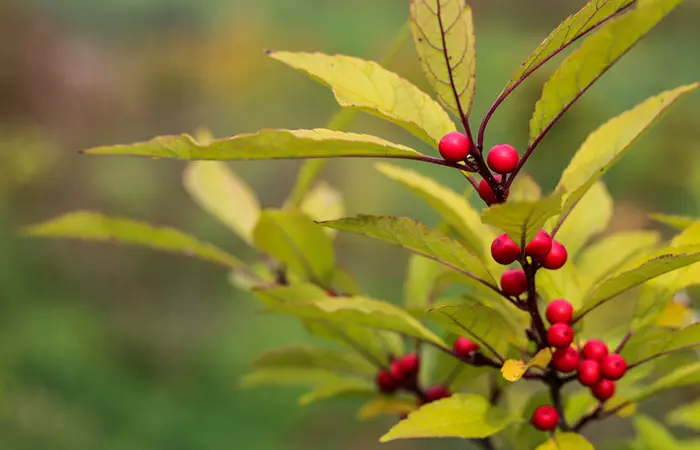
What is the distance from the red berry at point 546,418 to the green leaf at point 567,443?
0.01m

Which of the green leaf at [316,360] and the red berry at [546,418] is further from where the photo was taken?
the green leaf at [316,360]

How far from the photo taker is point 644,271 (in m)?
0.49

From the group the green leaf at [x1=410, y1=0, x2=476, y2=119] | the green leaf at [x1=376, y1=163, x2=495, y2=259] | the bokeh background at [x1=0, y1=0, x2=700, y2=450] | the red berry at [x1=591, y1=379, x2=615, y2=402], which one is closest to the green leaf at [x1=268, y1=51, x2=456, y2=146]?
the green leaf at [x1=410, y1=0, x2=476, y2=119]

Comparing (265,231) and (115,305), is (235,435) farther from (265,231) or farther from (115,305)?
(265,231)

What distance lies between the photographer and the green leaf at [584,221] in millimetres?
675

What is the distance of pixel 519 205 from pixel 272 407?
2.73 m

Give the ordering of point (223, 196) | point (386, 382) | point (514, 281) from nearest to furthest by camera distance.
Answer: point (514, 281) < point (386, 382) < point (223, 196)

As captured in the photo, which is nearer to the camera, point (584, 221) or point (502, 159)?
point (502, 159)

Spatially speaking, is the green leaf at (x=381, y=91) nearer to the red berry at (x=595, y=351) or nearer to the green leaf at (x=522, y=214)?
the green leaf at (x=522, y=214)

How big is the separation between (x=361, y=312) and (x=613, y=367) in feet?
0.67

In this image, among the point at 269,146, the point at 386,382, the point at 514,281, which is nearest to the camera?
the point at 269,146

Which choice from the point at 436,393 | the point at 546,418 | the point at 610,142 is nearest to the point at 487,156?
the point at 610,142

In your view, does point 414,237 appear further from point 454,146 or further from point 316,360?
point 316,360

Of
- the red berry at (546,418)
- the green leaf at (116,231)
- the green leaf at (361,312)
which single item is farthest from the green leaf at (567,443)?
the green leaf at (116,231)
